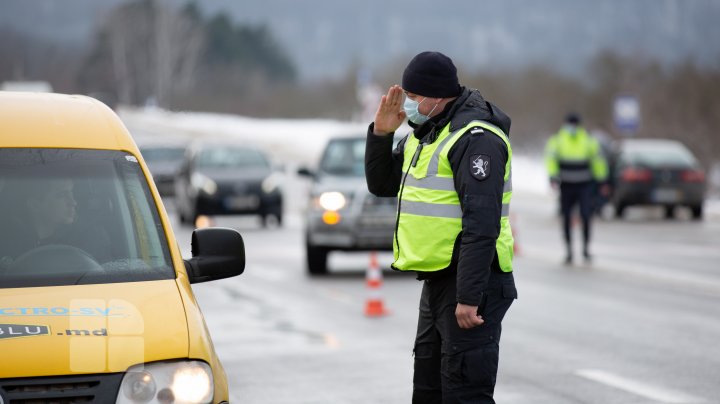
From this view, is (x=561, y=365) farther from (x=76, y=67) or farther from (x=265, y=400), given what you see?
(x=76, y=67)

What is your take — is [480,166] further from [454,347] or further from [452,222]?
[454,347]

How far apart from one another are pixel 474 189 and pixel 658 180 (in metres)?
24.6

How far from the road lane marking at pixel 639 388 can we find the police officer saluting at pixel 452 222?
3.41 meters

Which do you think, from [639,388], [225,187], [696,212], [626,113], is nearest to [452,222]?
[639,388]

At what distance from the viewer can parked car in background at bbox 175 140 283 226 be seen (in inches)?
1091

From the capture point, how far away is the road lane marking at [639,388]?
9227mm

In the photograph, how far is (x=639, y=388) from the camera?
9695mm

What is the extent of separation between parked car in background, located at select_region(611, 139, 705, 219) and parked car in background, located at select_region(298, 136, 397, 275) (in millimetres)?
12648

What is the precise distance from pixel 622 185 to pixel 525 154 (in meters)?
30.8

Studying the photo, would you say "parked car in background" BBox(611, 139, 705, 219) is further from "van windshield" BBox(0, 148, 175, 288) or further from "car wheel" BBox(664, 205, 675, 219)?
"van windshield" BBox(0, 148, 175, 288)

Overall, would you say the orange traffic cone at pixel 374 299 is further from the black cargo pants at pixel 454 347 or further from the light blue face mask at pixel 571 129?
the black cargo pants at pixel 454 347

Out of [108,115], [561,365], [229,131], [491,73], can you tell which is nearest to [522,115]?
[491,73]

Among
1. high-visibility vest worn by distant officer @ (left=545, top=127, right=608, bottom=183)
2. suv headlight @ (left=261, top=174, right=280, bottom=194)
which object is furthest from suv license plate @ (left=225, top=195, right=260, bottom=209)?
high-visibility vest worn by distant officer @ (left=545, top=127, right=608, bottom=183)

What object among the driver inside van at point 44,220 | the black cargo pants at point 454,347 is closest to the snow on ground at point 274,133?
the black cargo pants at point 454,347
